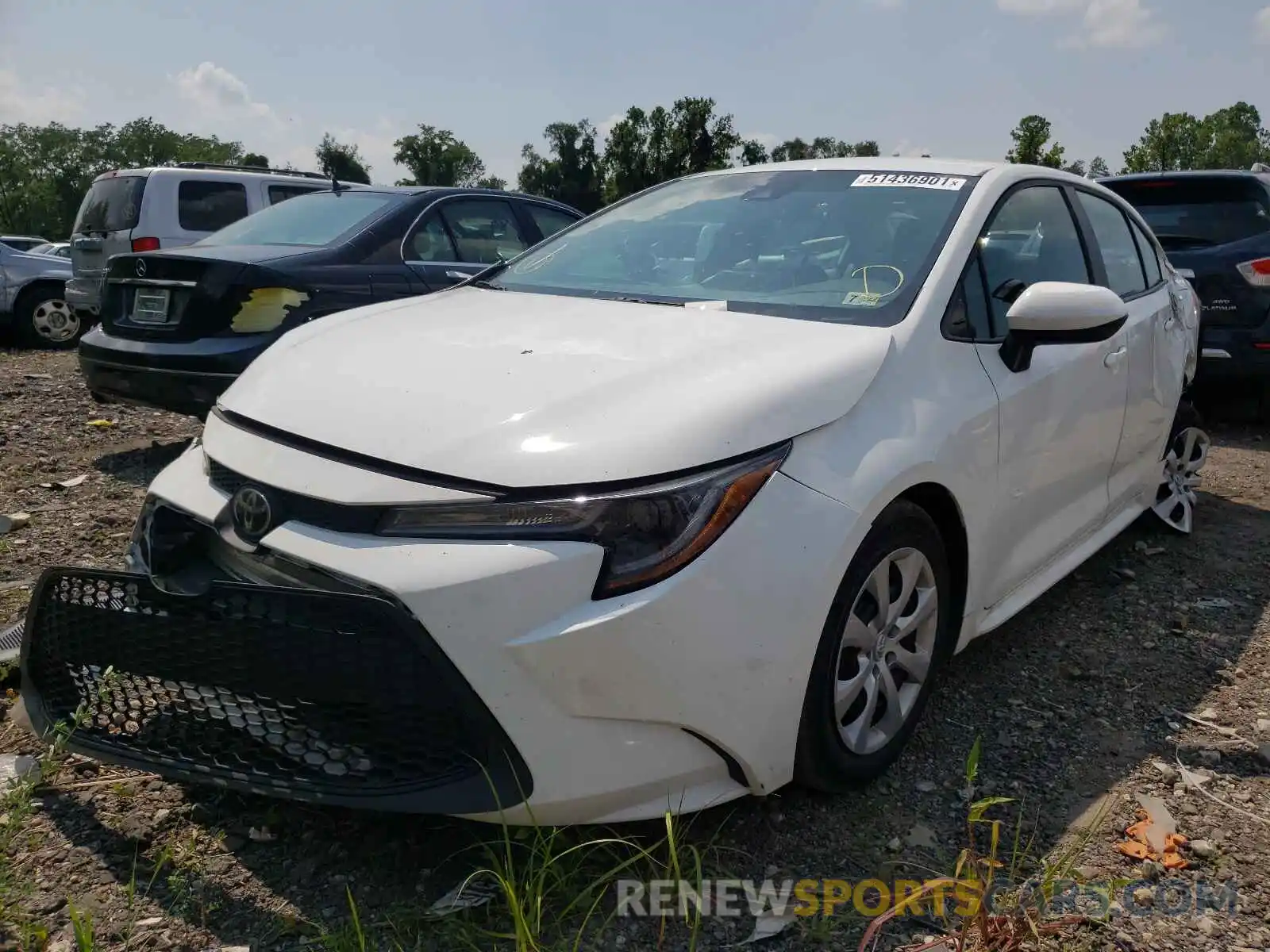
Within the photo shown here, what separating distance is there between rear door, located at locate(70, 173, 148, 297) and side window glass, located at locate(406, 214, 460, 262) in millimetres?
4605

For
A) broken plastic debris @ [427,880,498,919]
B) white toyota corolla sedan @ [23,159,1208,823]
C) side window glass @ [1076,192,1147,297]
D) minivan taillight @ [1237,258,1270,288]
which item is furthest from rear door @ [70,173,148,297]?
minivan taillight @ [1237,258,1270,288]

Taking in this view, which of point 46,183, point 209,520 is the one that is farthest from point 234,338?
point 46,183

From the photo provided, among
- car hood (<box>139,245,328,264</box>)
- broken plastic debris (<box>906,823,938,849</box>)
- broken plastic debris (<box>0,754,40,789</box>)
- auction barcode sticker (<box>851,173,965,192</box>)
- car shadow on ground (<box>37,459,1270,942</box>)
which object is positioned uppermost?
auction barcode sticker (<box>851,173,965,192</box>)

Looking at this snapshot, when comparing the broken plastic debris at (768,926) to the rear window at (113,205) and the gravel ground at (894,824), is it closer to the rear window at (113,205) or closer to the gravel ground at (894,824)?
the gravel ground at (894,824)

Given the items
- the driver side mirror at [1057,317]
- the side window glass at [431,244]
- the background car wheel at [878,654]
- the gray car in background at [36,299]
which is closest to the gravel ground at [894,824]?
the background car wheel at [878,654]

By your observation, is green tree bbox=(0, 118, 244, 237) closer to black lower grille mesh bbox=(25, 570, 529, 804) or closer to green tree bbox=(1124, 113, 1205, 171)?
green tree bbox=(1124, 113, 1205, 171)

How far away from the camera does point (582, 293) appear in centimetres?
299

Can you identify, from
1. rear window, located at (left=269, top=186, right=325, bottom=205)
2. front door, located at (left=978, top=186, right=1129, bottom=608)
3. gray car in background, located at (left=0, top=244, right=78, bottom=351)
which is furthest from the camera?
gray car in background, located at (left=0, top=244, right=78, bottom=351)

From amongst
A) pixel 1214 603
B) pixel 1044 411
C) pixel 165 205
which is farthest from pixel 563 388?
pixel 165 205

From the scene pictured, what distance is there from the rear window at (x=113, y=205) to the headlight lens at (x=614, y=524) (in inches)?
332

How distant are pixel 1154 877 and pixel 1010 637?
4.30ft

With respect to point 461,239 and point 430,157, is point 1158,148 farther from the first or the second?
point 430,157

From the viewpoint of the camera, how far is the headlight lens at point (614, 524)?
180 cm

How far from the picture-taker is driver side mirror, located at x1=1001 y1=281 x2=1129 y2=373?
2621 millimetres
